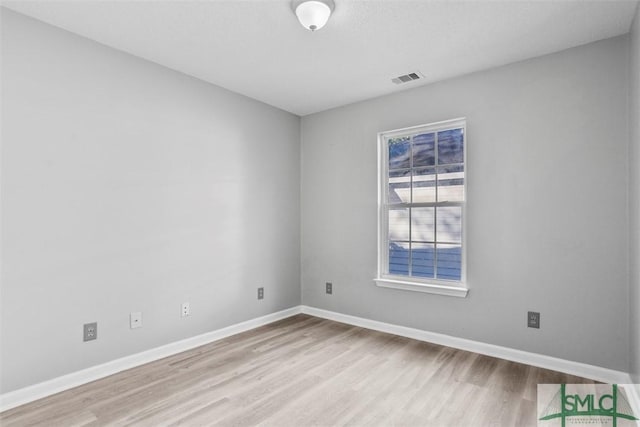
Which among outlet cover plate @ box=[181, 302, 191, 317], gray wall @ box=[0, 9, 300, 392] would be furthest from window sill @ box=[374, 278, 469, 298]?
outlet cover plate @ box=[181, 302, 191, 317]

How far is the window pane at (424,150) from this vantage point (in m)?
3.40

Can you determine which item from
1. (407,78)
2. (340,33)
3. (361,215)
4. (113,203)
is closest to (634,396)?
(361,215)

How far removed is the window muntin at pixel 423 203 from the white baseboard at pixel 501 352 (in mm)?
502

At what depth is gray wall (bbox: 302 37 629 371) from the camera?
8.14ft

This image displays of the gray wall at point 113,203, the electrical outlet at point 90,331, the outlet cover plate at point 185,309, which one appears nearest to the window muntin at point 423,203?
the gray wall at point 113,203

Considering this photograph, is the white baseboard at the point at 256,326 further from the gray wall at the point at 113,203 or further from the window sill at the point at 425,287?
the window sill at the point at 425,287

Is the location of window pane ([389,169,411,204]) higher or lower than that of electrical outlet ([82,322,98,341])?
higher

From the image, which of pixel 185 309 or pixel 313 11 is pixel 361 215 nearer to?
pixel 185 309

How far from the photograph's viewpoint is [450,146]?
329 cm

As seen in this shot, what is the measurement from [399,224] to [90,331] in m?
2.79

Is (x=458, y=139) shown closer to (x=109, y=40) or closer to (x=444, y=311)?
(x=444, y=311)

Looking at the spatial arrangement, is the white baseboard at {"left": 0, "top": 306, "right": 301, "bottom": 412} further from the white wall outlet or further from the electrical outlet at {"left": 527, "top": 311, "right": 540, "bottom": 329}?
the electrical outlet at {"left": 527, "top": 311, "right": 540, "bottom": 329}

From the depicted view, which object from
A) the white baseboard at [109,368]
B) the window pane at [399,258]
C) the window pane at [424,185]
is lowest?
the white baseboard at [109,368]

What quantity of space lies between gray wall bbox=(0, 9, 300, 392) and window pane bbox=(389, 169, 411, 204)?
4.57ft
